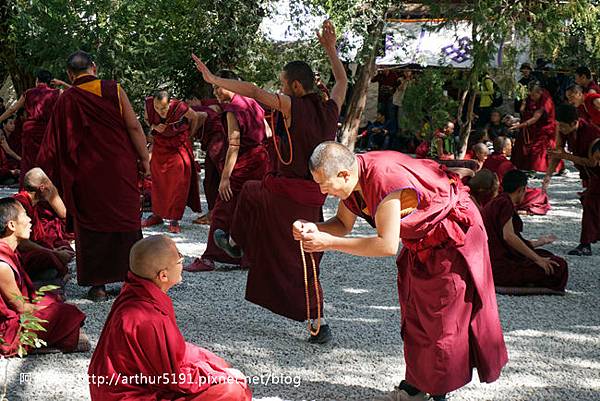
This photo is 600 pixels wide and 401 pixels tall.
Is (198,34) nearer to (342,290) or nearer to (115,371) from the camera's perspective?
(342,290)

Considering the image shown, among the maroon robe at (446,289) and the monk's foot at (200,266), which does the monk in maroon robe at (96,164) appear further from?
the maroon robe at (446,289)

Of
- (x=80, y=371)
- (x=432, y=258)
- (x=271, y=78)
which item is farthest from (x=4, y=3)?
(x=432, y=258)

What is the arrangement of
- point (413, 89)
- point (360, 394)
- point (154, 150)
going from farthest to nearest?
point (413, 89)
point (154, 150)
point (360, 394)

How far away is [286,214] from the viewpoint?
16.1ft

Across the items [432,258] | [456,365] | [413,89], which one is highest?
[413,89]

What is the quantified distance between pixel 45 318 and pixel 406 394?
189 cm

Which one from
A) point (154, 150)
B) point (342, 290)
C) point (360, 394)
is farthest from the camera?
point (154, 150)

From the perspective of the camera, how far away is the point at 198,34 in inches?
489

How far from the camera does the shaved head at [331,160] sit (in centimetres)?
330

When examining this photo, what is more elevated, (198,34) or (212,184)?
(198,34)

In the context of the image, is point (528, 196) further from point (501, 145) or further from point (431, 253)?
point (431, 253)

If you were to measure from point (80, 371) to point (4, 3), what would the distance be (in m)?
10.9

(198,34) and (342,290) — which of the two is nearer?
(342,290)

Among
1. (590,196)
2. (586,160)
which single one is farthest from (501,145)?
(586,160)
